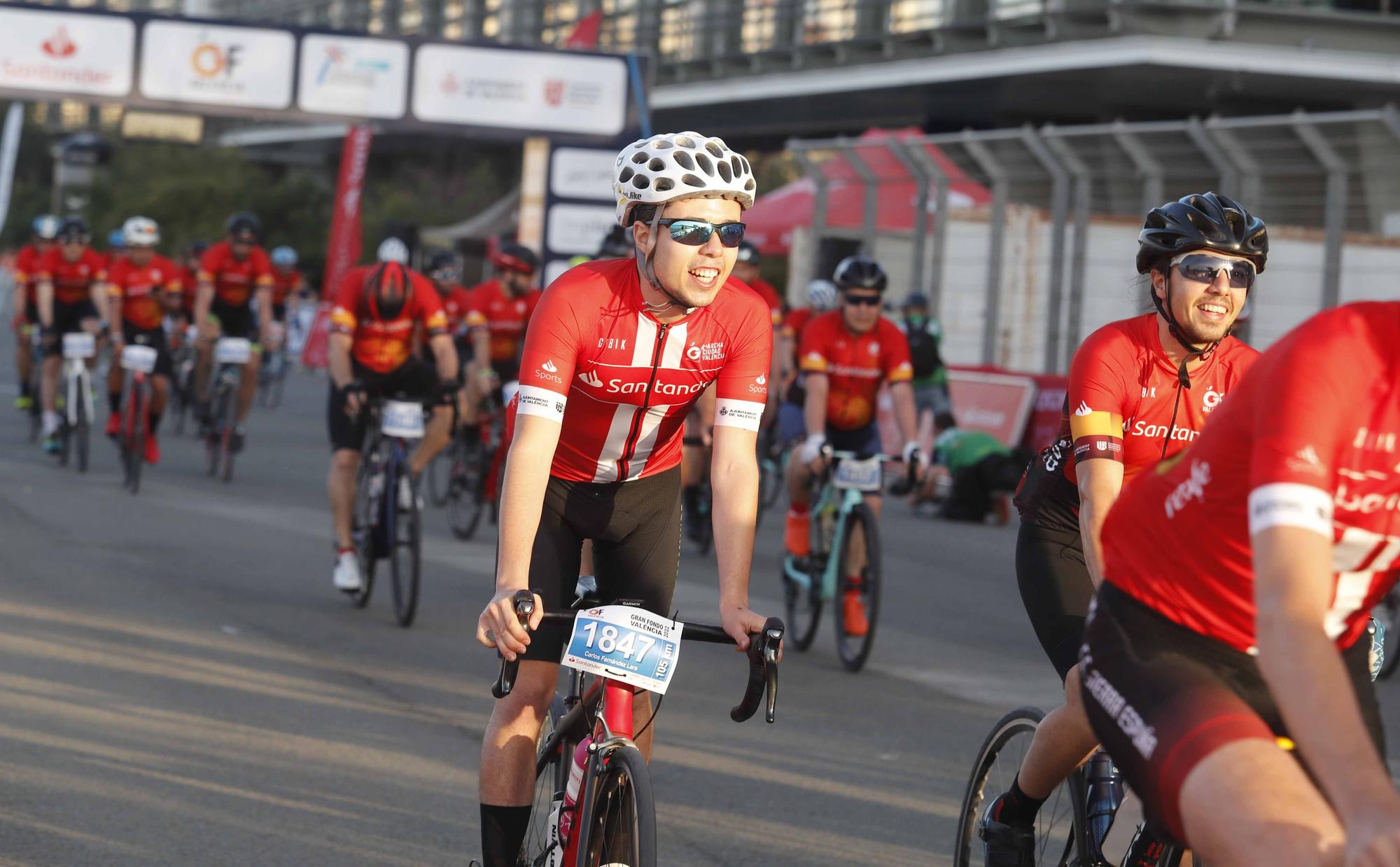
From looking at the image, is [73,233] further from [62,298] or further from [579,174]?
[579,174]

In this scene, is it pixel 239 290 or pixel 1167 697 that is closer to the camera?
pixel 1167 697

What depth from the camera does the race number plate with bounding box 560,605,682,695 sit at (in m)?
3.80

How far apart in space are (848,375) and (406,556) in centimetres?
245

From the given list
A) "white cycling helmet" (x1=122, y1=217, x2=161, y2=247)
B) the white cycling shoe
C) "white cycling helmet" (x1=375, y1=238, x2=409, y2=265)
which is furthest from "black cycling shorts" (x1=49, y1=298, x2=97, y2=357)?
the white cycling shoe

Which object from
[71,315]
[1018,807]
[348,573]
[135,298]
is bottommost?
[348,573]

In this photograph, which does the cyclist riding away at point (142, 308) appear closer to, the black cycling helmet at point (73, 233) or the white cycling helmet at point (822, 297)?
the black cycling helmet at point (73, 233)

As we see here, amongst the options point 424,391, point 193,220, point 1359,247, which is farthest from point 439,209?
point 424,391

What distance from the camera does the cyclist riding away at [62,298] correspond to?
1734 cm

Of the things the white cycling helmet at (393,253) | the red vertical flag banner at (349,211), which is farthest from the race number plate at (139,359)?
the red vertical flag banner at (349,211)

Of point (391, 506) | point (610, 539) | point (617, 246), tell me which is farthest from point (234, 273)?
point (610, 539)

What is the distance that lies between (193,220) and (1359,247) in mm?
45182

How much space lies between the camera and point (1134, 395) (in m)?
4.53

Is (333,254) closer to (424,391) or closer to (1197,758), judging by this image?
(424,391)

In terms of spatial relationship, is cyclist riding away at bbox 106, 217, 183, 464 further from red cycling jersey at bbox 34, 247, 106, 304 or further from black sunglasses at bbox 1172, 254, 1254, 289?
black sunglasses at bbox 1172, 254, 1254, 289
